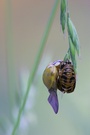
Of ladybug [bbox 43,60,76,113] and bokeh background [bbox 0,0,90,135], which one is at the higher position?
bokeh background [bbox 0,0,90,135]

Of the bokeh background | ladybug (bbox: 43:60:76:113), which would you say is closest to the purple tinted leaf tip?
ladybug (bbox: 43:60:76:113)

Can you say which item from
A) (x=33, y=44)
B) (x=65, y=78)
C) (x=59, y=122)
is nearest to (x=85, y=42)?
(x=33, y=44)

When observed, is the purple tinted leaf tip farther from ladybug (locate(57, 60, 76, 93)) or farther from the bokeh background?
the bokeh background

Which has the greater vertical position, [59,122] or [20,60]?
[20,60]

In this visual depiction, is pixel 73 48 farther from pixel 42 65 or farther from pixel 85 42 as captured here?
pixel 85 42

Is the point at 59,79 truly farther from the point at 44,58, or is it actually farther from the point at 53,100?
the point at 44,58

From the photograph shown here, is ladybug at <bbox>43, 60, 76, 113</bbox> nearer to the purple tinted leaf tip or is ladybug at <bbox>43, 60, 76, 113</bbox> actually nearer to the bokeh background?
the purple tinted leaf tip

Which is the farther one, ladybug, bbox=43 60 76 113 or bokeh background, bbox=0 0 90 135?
bokeh background, bbox=0 0 90 135

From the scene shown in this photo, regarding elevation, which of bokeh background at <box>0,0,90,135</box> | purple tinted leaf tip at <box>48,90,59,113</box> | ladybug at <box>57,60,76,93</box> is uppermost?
bokeh background at <box>0,0,90,135</box>
